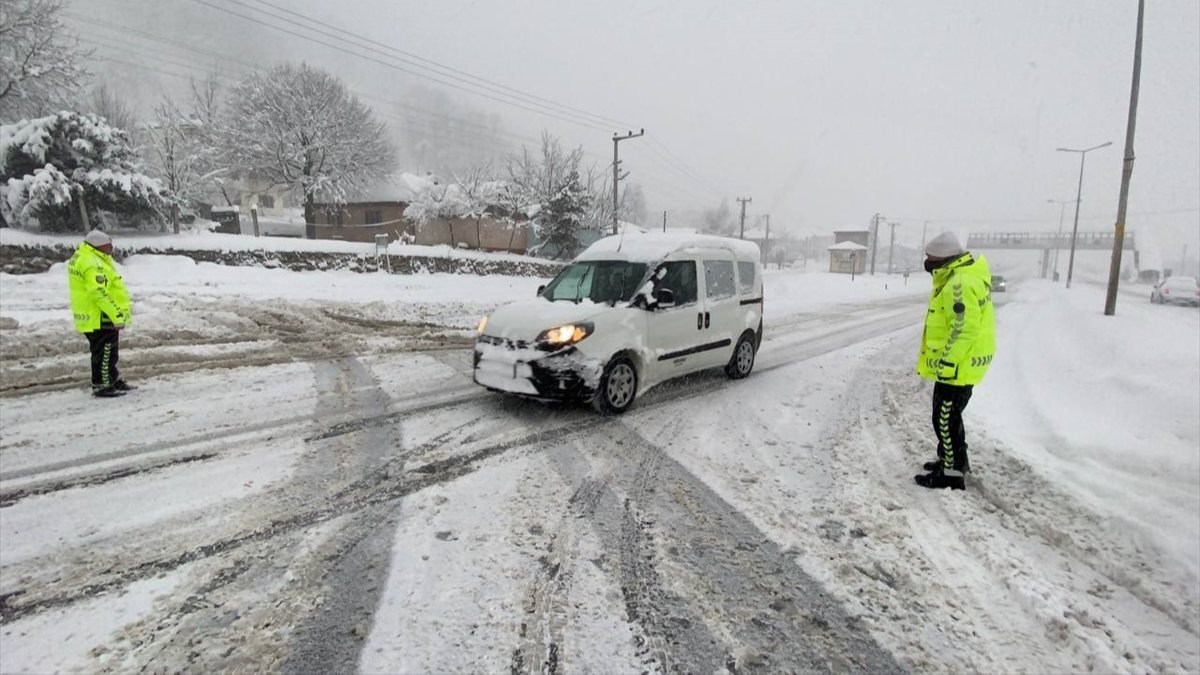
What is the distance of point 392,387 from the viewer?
6.95 metres

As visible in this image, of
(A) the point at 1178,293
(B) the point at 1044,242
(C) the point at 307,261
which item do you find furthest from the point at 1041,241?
(C) the point at 307,261

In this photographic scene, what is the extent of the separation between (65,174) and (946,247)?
24223mm

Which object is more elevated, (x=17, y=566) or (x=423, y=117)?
(x=423, y=117)

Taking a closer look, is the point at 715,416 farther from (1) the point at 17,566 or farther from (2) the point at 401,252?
(2) the point at 401,252

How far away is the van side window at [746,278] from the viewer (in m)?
7.89

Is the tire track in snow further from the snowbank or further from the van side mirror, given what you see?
the snowbank

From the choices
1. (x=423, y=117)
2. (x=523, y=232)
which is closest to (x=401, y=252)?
(x=523, y=232)

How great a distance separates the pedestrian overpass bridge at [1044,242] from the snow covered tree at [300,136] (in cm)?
9061

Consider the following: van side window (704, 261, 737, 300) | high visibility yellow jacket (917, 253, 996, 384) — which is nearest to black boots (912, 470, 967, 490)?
high visibility yellow jacket (917, 253, 996, 384)

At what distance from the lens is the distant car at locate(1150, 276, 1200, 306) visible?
2583 cm

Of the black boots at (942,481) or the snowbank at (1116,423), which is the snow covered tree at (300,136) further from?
the black boots at (942,481)

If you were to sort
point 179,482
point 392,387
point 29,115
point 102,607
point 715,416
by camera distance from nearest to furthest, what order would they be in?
1. point 102,607
2. point 179,482
3. point 715,416
4. point 392,387
5. point 29,115

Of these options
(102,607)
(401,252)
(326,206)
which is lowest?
(102,607)

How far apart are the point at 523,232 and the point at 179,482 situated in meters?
32.2
